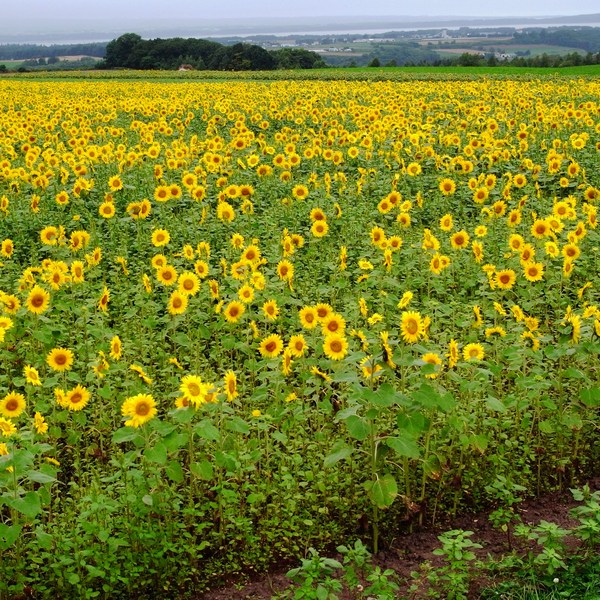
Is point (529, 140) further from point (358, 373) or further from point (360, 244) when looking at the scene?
point (358, 373)

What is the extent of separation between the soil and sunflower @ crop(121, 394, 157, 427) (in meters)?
0.82

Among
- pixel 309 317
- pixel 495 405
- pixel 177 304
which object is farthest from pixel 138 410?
pixel 495 405

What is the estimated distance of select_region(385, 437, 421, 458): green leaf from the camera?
3.34 metres

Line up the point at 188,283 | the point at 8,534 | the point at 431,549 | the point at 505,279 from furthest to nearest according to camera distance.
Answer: the point at 188,283 < the point at 505,279 < the point at 431,549 < the point at 8,534

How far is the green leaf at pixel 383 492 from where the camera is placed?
11.0ft

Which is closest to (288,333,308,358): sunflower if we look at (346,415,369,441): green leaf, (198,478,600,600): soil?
(346,415,369,441): green leaf

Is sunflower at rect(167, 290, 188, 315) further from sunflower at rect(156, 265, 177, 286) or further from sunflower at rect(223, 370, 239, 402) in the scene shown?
sunflower at rect(223, 370, 239, 402)

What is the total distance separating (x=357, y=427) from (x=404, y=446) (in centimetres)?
23

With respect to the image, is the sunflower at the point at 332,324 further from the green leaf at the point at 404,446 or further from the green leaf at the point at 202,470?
the green leaf at the point at 202,470

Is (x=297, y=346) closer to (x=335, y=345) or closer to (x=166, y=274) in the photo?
(x=335, y=345)

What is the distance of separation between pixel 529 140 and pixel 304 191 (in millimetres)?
5397

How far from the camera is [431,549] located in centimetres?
358

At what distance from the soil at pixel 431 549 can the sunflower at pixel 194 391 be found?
2.76ft

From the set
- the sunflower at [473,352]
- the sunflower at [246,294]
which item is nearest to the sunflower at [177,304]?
the sunflower at [246,294]
